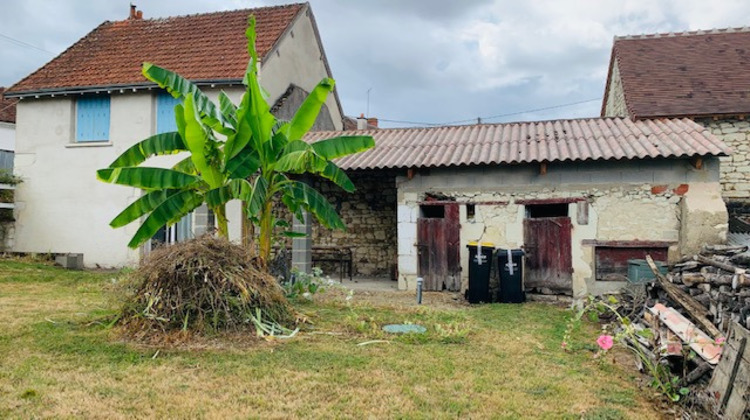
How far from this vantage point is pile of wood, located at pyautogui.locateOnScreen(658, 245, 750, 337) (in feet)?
18.9

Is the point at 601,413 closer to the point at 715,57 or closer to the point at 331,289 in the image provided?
the point at 331,289

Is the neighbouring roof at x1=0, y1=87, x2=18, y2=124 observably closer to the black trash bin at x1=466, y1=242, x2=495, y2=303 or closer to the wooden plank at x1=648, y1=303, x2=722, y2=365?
the black trash bin at x1=466, y1=242, x2=495, y2=303

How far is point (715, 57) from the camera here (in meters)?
16.1

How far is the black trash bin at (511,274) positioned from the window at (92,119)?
11639 millimetres

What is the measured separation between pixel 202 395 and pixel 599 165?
871 cm

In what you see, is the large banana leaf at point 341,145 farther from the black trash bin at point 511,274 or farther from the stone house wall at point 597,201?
the black trash bin at point 511,274

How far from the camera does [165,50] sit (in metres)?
16.5

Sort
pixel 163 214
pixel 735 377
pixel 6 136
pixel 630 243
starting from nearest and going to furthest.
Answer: pixel 735 377 < pixel 163 214 < pixel 630 243 < pixel 6 136

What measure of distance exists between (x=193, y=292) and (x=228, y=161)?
205cm

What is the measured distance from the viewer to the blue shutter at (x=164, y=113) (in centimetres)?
1495

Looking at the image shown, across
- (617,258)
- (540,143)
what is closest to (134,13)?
(540,143)

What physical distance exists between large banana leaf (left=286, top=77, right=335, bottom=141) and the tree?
2 centimetres

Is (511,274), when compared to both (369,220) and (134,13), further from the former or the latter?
(134,13)

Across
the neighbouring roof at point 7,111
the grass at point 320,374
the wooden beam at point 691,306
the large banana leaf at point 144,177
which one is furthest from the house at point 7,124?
the wooden beam at point 691,306
